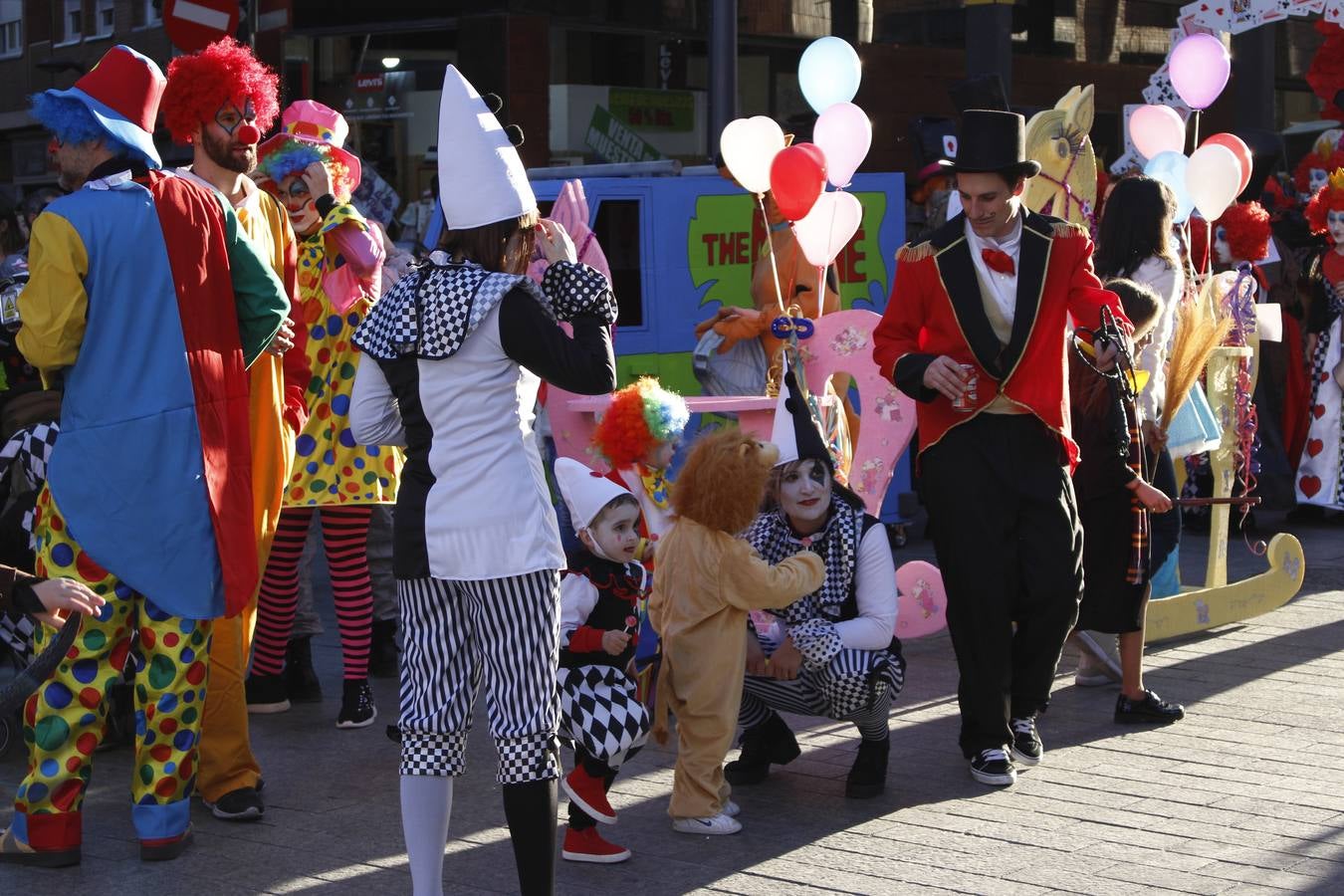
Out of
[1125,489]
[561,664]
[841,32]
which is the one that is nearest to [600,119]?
[841,32]

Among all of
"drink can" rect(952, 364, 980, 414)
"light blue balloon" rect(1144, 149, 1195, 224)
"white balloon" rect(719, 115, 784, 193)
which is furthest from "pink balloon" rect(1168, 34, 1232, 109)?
"drink can" rect(952, 364, 980, 414)

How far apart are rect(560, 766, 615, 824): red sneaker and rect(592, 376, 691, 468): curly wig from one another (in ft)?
3.51

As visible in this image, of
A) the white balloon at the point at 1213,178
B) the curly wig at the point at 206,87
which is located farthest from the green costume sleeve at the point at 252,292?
the white balloon at the point at 1213,178

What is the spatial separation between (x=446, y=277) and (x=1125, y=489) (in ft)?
9.99

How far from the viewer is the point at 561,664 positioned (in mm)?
4969

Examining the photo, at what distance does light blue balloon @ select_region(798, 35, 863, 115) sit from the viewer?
23.9 feet

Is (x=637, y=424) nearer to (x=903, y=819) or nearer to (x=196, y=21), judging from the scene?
(x=903, y=819)

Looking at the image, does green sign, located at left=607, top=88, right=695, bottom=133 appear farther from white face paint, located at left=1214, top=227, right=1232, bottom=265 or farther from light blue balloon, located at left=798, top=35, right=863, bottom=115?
light blue balloon, located at left=798, top=35, right=863, bottom=115

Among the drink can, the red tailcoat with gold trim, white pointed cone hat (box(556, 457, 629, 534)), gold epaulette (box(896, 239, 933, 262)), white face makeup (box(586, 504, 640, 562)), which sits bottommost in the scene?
white face makeup (box(586, 504, 640, 562))

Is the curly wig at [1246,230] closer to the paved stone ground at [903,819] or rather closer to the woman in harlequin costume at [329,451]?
the paved stone ground at [903,819]

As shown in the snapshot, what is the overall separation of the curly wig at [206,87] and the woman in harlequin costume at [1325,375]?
688cm

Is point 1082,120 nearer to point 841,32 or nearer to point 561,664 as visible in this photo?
point 561,664

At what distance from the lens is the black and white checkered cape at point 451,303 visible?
4.02 meters

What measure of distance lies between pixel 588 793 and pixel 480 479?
1.14 metres
